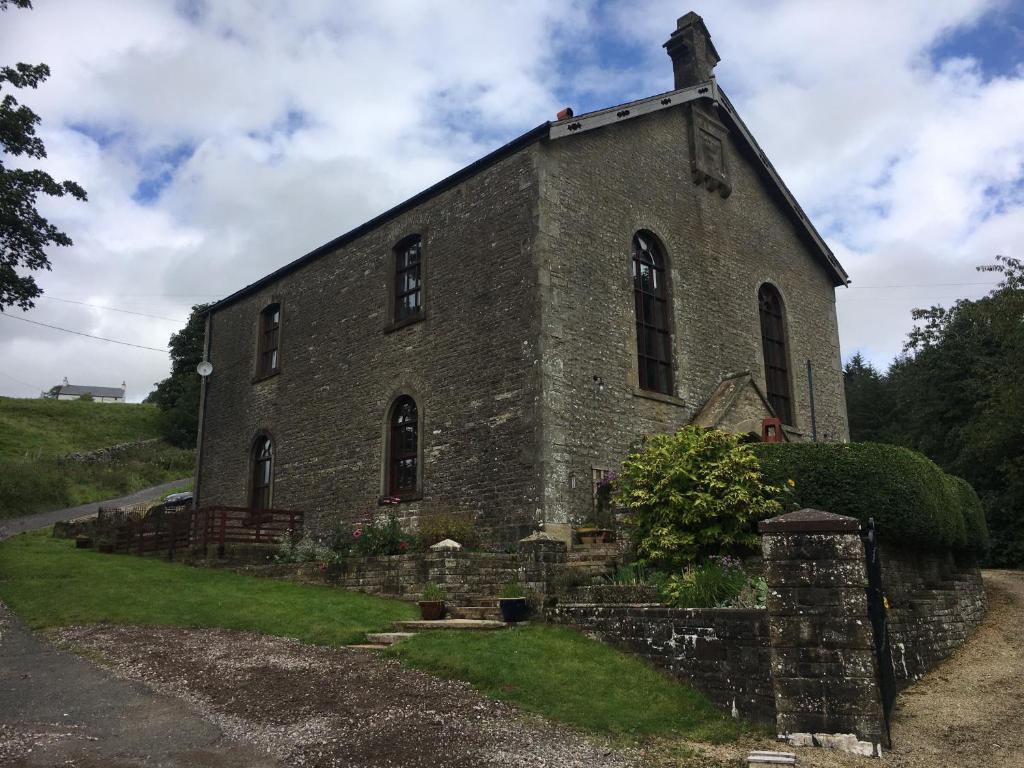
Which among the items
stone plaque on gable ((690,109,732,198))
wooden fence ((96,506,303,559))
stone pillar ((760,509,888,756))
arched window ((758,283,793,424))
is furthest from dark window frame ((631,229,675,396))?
stone pillar ((760,509,888,756))

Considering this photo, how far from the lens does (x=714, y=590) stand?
360 inches

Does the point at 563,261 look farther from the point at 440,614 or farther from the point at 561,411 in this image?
the point at 440,614

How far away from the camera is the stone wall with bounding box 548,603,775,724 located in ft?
25.8

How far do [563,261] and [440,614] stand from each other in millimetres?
7315

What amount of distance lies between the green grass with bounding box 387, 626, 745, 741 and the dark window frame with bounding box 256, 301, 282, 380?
47.8 feet

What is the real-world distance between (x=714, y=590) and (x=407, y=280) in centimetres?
1179

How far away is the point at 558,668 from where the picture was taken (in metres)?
8.70

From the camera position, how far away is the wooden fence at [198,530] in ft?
58.7

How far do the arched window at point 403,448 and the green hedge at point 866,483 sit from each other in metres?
8.02

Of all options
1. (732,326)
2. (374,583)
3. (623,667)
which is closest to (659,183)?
(732,326)

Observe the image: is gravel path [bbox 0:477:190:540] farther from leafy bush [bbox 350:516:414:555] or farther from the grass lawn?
leafy bush [bbox 350:516:414:555]

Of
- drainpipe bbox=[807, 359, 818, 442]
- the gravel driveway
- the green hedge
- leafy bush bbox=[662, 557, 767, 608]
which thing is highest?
drainpipe bbox=[807, 359, 818, 442]

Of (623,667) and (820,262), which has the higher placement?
(820,262)

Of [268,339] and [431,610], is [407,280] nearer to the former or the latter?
[268,339]
